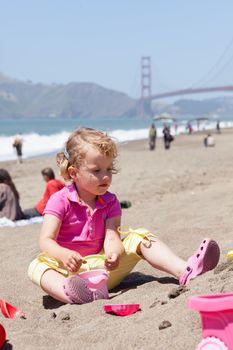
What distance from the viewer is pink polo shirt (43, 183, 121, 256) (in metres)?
3.36

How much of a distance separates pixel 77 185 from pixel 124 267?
0.52 m

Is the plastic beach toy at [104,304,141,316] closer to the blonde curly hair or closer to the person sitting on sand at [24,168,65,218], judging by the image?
the blonde curly hair

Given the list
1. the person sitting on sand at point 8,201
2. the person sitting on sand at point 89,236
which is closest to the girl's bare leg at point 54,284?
the person sitting on sand at point 89,236

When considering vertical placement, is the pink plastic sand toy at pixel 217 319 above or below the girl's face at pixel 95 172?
below

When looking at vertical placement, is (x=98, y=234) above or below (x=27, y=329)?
above

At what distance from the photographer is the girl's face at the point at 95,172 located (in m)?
3.23

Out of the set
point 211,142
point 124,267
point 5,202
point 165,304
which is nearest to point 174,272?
point 124,267

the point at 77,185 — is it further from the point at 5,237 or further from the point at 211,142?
the point at 211,142

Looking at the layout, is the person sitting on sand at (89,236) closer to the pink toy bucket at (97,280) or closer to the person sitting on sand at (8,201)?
the pink toy bucket at (97,280)

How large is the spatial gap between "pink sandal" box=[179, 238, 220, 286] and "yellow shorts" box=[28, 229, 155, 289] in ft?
1.13

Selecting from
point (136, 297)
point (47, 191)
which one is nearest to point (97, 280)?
point (136, 297)

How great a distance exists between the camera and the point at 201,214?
5.58m

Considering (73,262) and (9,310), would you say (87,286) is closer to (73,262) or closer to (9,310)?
(73,262)

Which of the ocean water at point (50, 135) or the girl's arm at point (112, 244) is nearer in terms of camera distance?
the girl's arm at point (112, 244)
